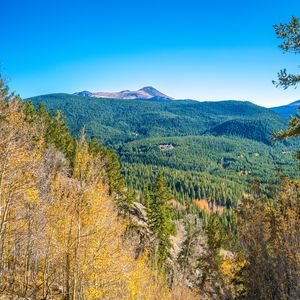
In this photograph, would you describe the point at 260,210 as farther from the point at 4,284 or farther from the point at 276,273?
the point at 4,284

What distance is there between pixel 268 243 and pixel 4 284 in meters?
16.8

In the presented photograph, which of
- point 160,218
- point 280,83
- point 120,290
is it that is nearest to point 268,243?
point 120,290

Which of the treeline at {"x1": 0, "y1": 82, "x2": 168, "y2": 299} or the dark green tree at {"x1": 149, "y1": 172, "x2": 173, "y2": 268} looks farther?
the dark green tree at {"x1": 149, "y1": 172, "x2": 173, "y2": 268}

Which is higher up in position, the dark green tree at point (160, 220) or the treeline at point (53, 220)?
the treeline at point (53, 220)

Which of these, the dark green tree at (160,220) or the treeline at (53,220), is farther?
the dark green tree at (160,220)

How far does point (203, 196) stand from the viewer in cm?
17375

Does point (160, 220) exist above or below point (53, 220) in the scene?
below

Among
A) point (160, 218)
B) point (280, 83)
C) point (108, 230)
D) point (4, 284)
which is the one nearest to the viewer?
point (280, 83)

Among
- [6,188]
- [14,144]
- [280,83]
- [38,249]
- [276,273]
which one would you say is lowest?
[276,273]

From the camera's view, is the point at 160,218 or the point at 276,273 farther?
the point at 160,218

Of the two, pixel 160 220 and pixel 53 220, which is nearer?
pixel 53 220

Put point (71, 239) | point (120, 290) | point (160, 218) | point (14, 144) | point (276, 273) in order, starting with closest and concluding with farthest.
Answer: point (14, 144) → point (71, 239) → point (120, 290) → point (276, 273) → point (160, 218)

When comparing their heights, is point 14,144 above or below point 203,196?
above

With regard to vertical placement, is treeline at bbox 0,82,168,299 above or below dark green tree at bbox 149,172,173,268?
above
